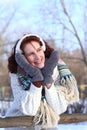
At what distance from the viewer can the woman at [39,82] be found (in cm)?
238

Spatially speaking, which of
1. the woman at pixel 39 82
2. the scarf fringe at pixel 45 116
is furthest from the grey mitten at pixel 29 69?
the scarf fringe at pixel 45 116

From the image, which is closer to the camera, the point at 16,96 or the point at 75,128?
the point at 16,96

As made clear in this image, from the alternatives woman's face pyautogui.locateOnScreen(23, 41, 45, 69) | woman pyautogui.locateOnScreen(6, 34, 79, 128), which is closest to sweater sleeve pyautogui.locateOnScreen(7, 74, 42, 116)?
woman pyautogui.locateOnScreen(6, 34, 79, 128)

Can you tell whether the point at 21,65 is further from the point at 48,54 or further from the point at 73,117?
the point at 73,117

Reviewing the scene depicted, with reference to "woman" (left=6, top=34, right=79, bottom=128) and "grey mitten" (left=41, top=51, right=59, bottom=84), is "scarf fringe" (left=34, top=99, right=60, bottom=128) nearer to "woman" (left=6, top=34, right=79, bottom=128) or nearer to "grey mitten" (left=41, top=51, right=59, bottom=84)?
"woman" (left=6, top=34, right=79, bottom=128)

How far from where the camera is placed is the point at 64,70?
253 cm

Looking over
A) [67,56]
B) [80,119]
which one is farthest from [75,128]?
[67,56]

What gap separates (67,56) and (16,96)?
17.5 meters

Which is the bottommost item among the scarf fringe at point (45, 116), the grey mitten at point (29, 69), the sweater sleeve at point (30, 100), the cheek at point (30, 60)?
the scarf fringe at point (45, 116)

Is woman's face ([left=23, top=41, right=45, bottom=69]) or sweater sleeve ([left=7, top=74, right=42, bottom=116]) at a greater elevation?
woman's face ([left=23, top=41, right=45, bottom=69])

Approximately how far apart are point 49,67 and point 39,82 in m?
0.10

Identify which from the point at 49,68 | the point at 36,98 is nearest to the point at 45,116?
the point at 36,98

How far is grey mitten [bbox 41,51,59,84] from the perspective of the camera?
2.40 m

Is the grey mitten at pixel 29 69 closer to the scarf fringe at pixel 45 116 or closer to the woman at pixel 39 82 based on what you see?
the woman at pixel 39 82
